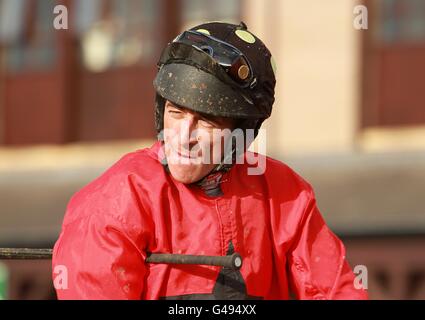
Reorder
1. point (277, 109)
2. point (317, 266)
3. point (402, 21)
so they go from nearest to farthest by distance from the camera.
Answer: point (317, 266), point (277, 109), point (402, 21)

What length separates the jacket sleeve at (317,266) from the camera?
3918 mm

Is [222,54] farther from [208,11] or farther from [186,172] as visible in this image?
[208,11]

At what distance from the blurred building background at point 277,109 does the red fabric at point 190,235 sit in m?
7.80

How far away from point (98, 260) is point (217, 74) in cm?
66

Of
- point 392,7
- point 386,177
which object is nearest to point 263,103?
point 386,177

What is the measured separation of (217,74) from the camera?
3758mm

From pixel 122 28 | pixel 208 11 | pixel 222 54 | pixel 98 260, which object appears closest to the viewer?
pixel 98 260

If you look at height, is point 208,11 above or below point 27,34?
above

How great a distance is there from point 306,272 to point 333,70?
8.99 m

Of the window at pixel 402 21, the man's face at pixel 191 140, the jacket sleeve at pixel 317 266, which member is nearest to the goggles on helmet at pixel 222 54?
the man's face at pixel 191 140

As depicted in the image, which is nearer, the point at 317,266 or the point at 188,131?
the point at 188,131

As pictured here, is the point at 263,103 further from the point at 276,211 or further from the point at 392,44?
the point at 392,44
